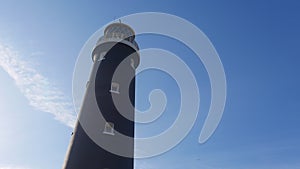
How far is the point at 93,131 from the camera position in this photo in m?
17.9

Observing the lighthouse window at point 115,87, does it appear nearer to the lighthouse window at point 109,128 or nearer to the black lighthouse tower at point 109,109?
the black lighthouse tower at point 109,109

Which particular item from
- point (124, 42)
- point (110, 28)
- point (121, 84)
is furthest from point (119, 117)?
point (110, 28)

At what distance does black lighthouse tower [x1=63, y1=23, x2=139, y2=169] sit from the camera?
1714 cm

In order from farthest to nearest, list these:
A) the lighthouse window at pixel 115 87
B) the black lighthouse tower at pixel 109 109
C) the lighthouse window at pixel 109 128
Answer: the lighthouse window at pixel 115 87, the lighthouse window at pixel 109 128, the black lighthouse tower at pixel 109 109

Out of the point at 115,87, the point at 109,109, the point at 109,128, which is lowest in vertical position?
the point at 109,128

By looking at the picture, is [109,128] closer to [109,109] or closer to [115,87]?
[109,109]

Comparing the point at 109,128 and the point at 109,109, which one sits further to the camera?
the point at 109,109

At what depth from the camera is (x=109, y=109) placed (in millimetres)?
18922

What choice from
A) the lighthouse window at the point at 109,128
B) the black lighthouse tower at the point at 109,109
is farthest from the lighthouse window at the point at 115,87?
the lighthouse window at the point at 109,128

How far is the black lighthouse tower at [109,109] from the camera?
675 inches

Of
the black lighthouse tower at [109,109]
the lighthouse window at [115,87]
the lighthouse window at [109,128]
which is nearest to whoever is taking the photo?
the black lighthouse tower at [109,109]

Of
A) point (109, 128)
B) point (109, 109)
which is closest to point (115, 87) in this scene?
point (109, 109)

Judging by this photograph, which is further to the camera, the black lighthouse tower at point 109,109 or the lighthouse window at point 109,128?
the lighthouse window at point 109,128

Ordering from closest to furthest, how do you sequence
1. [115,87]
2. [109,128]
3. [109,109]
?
[109,128] < [109,109] < [115,87]
